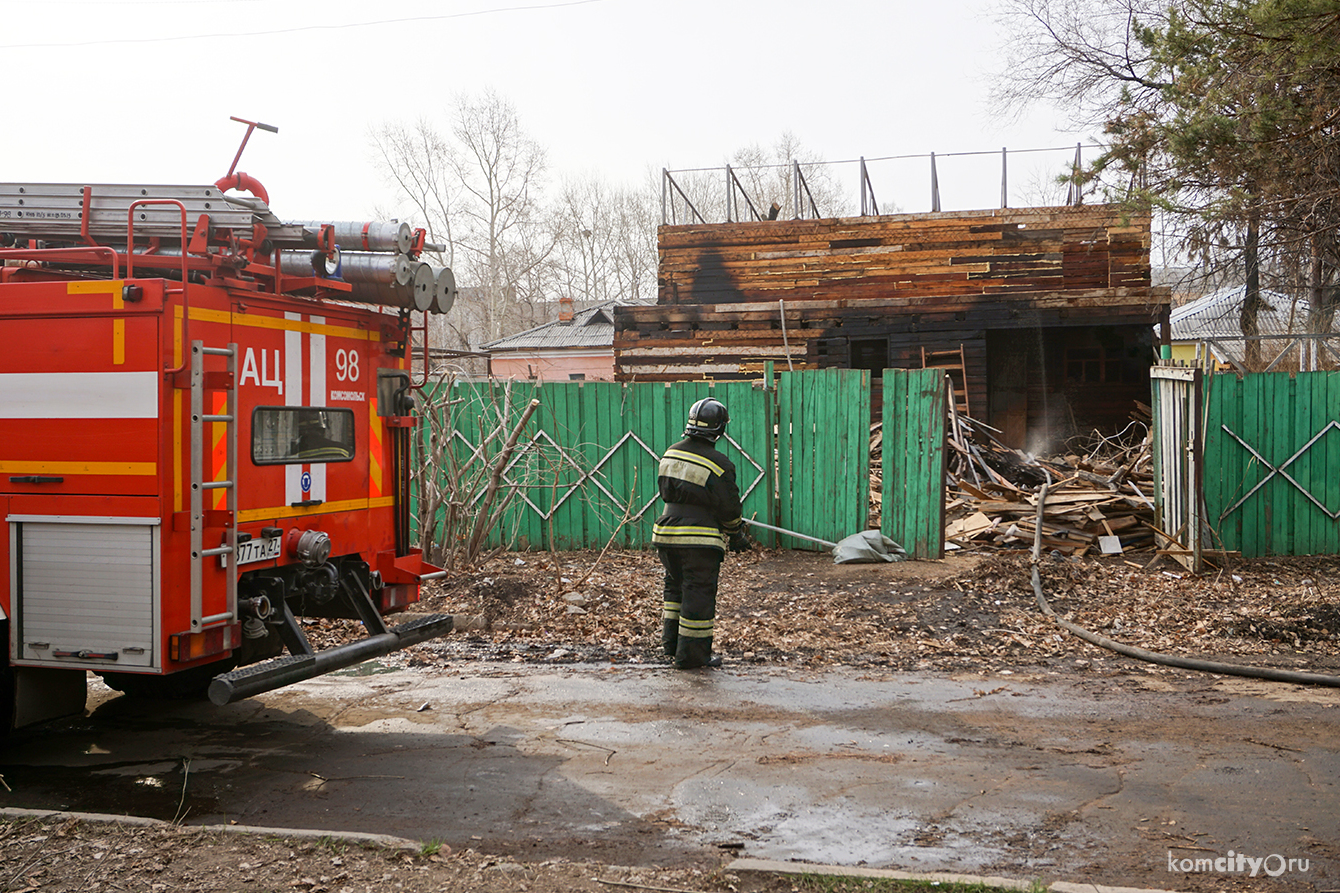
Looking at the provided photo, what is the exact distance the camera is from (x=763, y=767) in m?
5.43

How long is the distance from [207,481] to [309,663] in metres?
1.05

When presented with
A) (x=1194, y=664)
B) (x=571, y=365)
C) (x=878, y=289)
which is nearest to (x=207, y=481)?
(x=1194, y=664)

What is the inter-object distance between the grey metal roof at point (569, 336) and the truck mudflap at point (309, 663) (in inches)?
1461

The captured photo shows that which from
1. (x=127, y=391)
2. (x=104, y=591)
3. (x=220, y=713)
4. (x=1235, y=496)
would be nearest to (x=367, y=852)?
(x=104, y=591)

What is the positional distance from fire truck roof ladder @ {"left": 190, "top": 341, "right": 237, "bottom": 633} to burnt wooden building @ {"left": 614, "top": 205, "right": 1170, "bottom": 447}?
14.9m

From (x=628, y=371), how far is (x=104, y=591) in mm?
15950

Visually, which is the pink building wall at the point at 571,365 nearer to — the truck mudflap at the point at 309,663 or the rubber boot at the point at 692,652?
the rubber boot at the point at 692,652

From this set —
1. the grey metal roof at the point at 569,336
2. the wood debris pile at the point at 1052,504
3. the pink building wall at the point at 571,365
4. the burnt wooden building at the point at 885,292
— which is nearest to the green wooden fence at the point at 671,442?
the wood debris pile at the point at 1052,504

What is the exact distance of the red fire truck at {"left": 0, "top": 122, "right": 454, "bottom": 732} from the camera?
16.6ft

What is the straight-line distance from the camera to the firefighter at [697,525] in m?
7.55

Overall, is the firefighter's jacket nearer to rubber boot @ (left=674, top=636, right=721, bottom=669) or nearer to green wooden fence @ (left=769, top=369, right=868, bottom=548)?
rubber boot @ (left=674, top=636, right=721, bottom=669)

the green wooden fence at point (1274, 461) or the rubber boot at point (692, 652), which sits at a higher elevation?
the green wooden fence at point (1274, 461)

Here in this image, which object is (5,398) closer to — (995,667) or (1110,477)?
(995,667)

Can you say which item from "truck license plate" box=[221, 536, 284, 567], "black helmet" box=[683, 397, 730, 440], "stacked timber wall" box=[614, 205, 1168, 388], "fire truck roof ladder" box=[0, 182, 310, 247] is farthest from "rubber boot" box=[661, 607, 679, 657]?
"stacked timber wall" box=[614, 205, 1168, 388]
